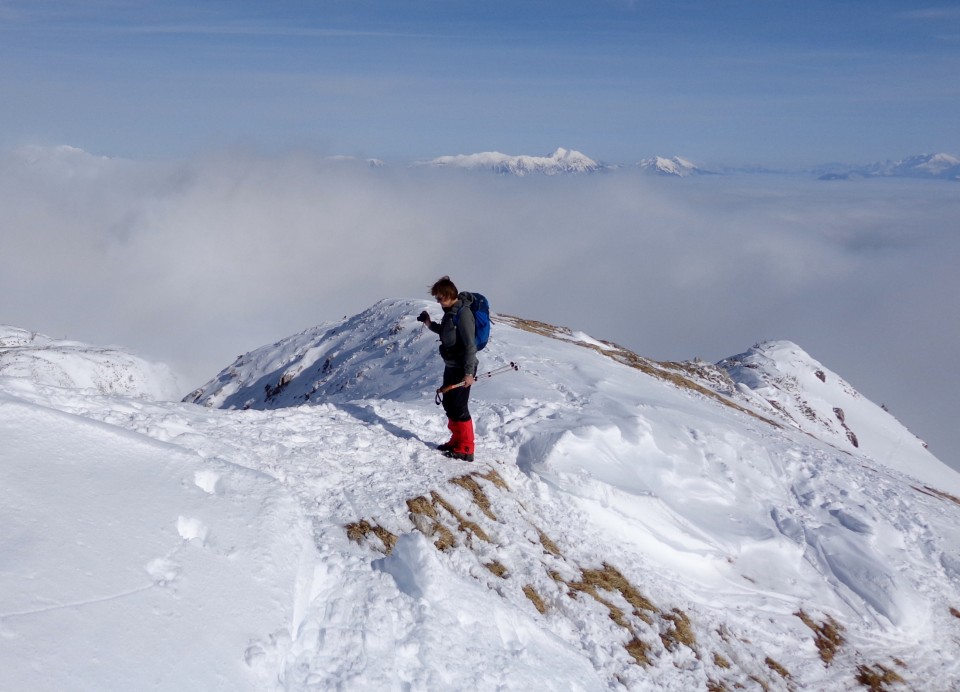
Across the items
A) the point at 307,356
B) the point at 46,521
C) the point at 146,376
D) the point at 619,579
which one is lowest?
the point at 146,376

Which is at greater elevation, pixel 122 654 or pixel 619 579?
pixel 122 654

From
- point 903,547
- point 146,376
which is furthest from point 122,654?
point 146,376

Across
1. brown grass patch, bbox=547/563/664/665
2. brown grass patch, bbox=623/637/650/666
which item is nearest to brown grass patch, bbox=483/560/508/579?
brown grass patch, bbox=547/563/664/665

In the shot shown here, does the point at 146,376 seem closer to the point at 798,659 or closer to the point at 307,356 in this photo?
the point at 307,356

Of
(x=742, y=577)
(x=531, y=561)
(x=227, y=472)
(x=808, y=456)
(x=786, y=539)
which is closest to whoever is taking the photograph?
(x=227, y=472)

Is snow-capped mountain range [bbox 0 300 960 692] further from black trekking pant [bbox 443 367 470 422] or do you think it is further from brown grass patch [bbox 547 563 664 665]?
black trekking pant [bbox 443 367 470 422]

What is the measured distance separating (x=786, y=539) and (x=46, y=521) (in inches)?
449

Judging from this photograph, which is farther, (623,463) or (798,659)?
(623,463)

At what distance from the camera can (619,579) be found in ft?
29.9

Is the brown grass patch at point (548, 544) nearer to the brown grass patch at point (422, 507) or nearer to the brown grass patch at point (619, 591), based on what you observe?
the brown grass patch at point (619, 591)

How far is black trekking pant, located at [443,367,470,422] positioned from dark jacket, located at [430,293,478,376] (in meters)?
0.16

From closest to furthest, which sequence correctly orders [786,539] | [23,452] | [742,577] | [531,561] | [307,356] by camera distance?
1. [23,452]
2. [531,561]
3. [742,577]
4. [786,539]
5. [307,356]

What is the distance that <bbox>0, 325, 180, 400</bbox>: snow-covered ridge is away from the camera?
89000 mm

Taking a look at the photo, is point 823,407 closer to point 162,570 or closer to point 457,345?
point 457,345
